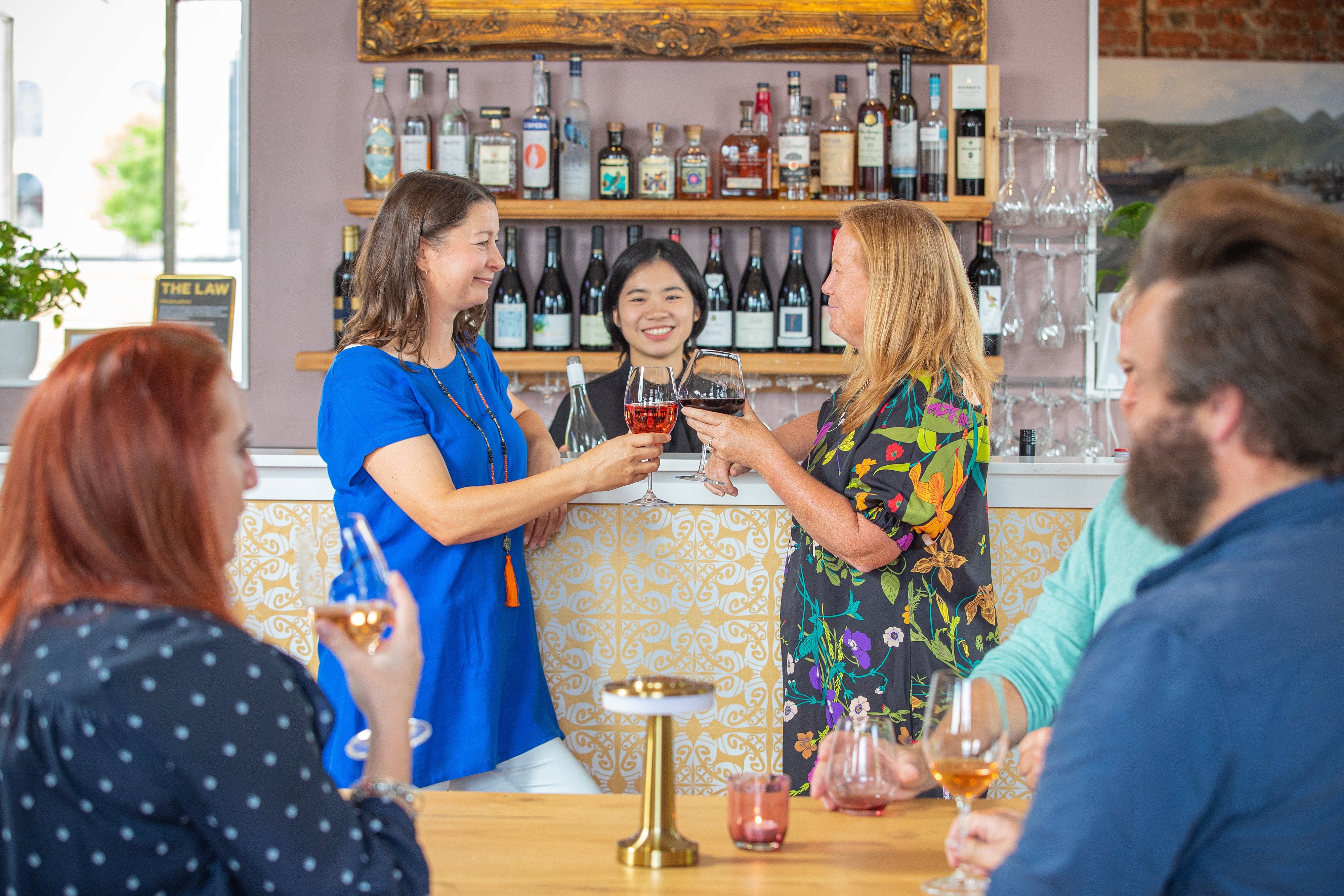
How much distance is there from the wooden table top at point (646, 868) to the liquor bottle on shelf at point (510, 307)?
6.63 feet

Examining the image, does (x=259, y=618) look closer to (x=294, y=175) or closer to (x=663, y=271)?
(x=663, y=271)

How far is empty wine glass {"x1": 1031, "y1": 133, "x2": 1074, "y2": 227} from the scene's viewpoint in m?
3.15

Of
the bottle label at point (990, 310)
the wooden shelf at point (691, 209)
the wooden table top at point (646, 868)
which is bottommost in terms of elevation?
the wooden table top at point (646, 868)

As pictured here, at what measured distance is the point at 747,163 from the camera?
3.10 m

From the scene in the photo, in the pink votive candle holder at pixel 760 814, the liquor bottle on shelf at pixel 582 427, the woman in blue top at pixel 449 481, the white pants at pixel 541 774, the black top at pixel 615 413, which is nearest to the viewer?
the pink votive candle holder at pixel 760 814

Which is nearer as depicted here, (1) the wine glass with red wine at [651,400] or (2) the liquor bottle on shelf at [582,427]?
(1) the wine glass with red wine at [651,400]

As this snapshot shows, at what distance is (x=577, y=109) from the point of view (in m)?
3.14

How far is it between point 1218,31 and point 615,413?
3.41m

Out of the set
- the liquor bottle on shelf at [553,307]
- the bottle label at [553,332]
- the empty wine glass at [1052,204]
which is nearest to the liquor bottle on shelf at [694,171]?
the liquor bottle on shelf at [553,307]

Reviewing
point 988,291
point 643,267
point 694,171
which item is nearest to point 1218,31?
point 988,291

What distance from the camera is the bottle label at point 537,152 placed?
3062 mm

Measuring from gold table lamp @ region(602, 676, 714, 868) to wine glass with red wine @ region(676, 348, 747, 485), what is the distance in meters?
0.74

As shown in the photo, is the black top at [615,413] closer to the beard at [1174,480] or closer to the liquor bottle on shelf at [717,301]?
the liquor bottle on shelf at [717,301]

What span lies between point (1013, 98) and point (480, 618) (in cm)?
237
